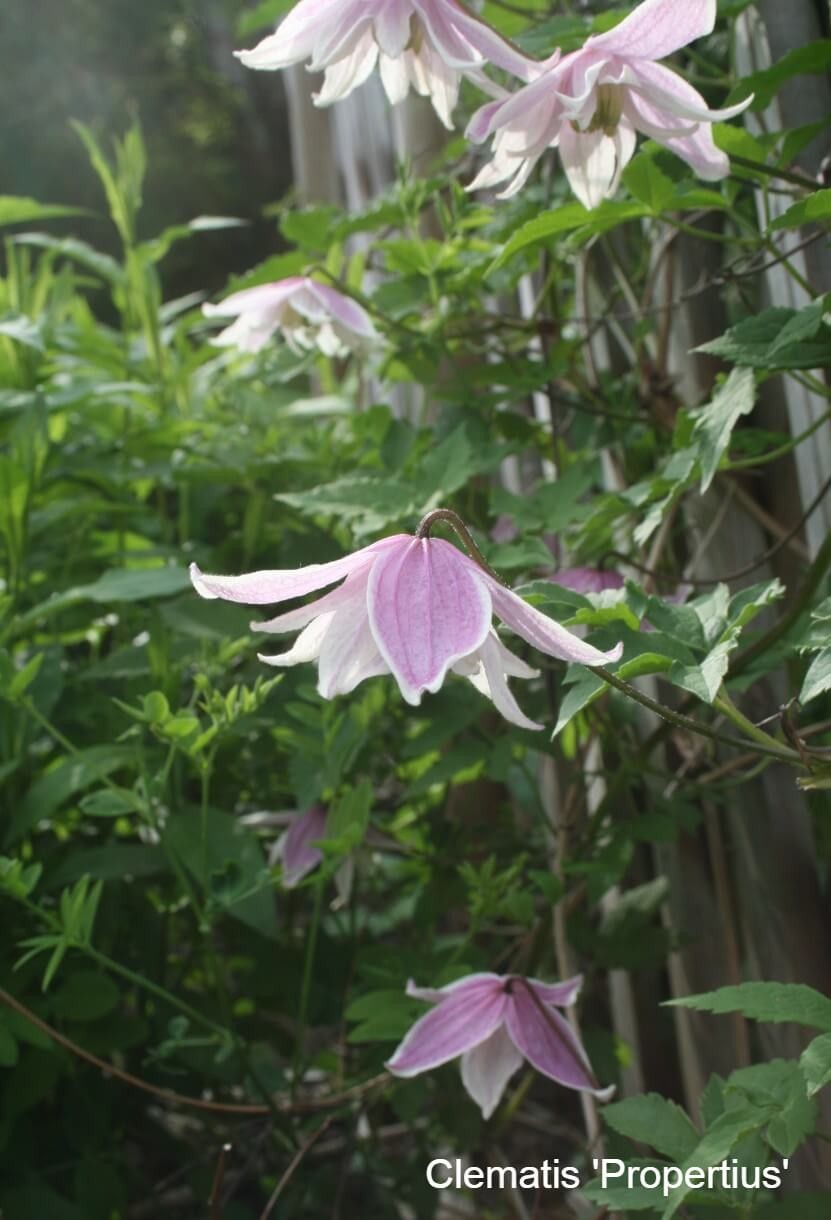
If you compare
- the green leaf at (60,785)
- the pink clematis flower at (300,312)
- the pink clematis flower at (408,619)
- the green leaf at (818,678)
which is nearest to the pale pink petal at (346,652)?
the pink clematis flower at (408,619)

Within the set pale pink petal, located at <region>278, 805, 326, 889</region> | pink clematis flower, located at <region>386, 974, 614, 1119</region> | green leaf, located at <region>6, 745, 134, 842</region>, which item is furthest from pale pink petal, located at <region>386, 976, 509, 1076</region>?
green leaf, located at <region>6, 745, 134, 842</region>

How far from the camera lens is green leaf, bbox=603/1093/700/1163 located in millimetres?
722

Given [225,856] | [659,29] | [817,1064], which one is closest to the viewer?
[817,1064]

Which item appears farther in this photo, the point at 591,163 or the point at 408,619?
the point at 591,163

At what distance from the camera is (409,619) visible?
22.9 inches

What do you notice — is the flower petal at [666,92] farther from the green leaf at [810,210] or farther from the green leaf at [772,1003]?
the green leaf at [772,1003]

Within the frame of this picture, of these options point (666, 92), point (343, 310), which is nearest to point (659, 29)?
point (666, 92)

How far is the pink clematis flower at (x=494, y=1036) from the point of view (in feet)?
2.75

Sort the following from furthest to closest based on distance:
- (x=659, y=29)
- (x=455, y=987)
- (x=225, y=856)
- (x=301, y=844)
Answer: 1. (x=301, y=844)
2. (x=225, y=856)
3. (x=455, y=987)
4. (x=659, y=29)

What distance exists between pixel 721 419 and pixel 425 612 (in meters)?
0.31

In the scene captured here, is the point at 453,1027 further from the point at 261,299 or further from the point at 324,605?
the point at 261,299

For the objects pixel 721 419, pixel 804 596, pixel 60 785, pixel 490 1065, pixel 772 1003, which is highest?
pixel 721 419

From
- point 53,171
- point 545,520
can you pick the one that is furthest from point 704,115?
point 53,171

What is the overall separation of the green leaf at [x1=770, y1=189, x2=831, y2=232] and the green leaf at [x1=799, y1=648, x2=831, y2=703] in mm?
254
